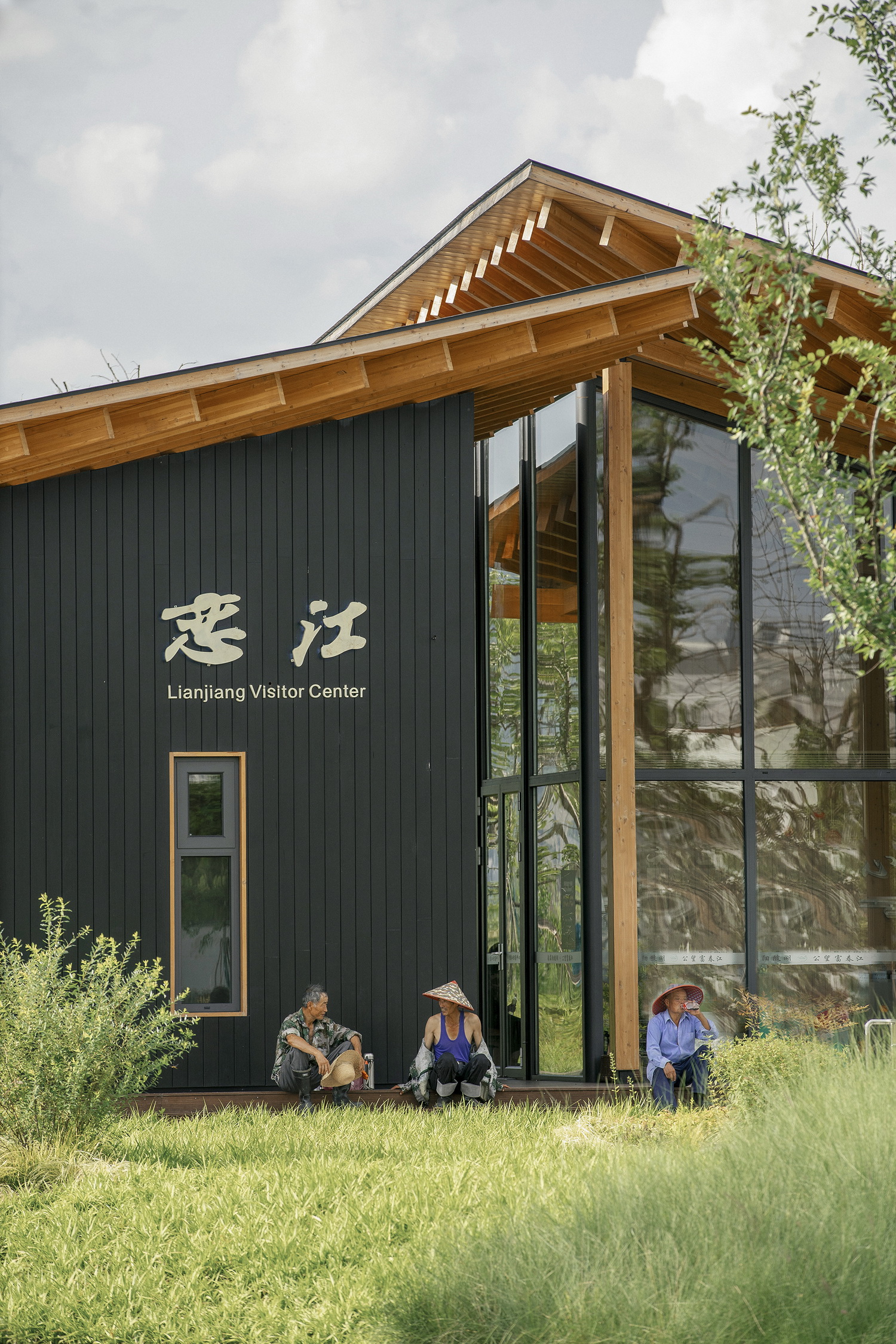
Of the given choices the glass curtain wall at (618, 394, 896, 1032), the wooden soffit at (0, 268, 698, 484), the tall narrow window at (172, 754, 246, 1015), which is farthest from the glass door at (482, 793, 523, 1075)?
the wooden soffit at (0, 268, 698, 484)

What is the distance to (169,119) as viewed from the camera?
44938mm

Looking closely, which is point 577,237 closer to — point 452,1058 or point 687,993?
point 687,993

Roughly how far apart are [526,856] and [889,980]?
2.92 metres

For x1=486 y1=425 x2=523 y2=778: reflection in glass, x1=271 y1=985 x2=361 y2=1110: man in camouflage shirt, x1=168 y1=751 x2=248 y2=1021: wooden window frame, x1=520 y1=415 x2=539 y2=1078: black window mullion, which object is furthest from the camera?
x1=486 y1=425 x2=523 y2=778: reflection in glass

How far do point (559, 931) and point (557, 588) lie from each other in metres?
2.68

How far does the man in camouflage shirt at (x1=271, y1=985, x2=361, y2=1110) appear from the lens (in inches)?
310

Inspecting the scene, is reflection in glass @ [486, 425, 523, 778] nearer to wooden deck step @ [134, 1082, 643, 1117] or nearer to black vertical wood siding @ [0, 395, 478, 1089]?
black vertical wood siding @ [0, 395, 478, 1089]

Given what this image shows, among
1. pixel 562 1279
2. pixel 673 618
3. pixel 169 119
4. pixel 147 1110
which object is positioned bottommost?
pixel 147 1110

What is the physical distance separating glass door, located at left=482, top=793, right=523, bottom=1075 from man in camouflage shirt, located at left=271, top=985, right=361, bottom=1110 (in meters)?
2.36

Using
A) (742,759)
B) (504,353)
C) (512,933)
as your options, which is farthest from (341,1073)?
(504,353)

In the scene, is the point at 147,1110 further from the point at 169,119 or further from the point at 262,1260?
the point at 169,119

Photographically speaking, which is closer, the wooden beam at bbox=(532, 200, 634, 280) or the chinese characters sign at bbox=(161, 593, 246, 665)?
the chinese characters sign at bbox=(161, 593, 246, 665)

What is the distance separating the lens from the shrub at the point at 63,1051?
6.29m

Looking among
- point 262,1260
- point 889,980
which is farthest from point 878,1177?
point 889,980
